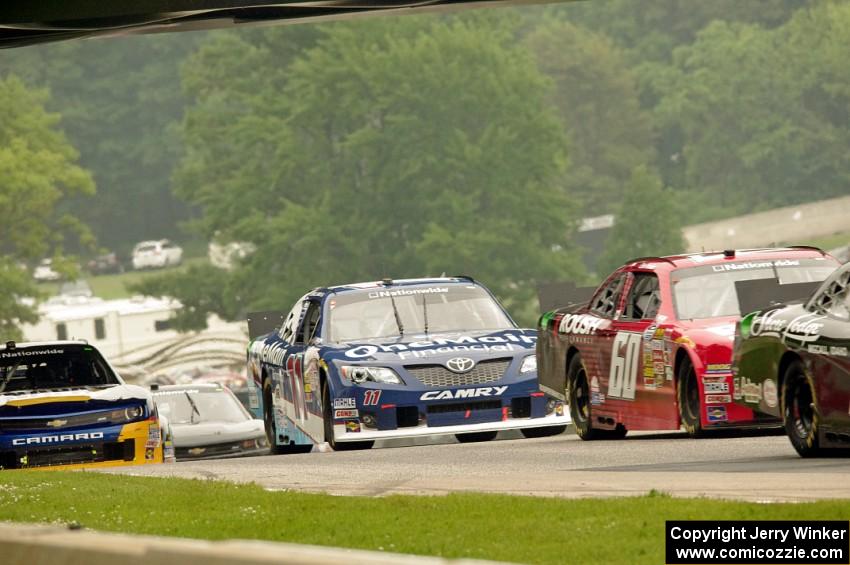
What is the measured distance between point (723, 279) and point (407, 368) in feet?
10.1

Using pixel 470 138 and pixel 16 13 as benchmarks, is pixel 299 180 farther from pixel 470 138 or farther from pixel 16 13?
pixel 16 13

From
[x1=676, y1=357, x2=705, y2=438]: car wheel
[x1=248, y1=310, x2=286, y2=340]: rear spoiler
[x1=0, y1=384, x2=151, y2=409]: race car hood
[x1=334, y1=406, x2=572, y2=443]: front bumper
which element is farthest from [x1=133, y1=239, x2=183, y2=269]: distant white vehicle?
[x1=676, y1=357, x2=705, y2=438]: car wheel

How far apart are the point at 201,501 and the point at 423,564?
22.9 ft

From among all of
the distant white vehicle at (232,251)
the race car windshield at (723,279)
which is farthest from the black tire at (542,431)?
the distant white vehicle at (232,251)

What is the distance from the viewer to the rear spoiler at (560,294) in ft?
85.6

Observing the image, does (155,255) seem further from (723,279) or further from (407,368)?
(723,279)

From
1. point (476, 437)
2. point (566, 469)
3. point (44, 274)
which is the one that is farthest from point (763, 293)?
point (44, 274)

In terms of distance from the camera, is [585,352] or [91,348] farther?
[91,348]

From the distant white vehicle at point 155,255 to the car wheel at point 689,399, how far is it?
404 feet

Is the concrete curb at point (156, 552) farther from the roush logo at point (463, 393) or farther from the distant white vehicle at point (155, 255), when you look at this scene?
the distant white vehicle at point (155, 255)

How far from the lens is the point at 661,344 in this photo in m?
16.8

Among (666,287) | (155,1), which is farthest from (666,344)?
(155,1)

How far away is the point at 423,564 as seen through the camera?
6.02 meters

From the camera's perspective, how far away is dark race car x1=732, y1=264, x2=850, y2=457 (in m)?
13.0
